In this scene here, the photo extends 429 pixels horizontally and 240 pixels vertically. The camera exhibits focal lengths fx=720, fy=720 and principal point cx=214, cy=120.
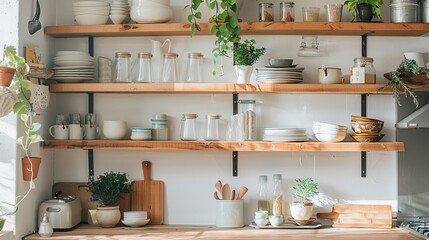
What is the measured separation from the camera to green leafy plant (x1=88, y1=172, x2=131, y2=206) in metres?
4.28

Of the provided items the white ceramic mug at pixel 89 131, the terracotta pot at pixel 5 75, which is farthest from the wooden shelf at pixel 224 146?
the terracotta pot at pixel 5 75

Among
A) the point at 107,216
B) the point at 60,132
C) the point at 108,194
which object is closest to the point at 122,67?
the point at 60,132

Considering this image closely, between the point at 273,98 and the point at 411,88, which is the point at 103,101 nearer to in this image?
the point at 273,98

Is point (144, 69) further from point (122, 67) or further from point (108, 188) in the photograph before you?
point (108, 188)

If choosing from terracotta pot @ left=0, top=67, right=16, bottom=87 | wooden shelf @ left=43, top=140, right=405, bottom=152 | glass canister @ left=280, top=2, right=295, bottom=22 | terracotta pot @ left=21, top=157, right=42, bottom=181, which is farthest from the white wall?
terracotta pot @ left=0, top=67, right=16, bottom=87

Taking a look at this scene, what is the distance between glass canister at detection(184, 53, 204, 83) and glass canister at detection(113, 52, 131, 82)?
356 mm

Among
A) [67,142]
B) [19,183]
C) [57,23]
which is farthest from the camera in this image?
[57,23]

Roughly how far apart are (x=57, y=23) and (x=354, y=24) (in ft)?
6.04

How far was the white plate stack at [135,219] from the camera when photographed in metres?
4.25

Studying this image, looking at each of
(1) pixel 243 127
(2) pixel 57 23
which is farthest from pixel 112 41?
(1) pixel 243 127

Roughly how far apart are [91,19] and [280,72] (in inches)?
46.7

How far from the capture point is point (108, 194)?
4.28 metres

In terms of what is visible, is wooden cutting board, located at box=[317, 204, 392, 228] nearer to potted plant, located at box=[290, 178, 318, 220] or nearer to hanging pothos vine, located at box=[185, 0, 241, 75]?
potted plant, located at box=[290, 178, 318, 220]

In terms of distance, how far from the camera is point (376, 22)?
4195mm
